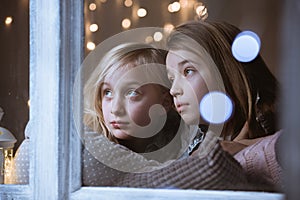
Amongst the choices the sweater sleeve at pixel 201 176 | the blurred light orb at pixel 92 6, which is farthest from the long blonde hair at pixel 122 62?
the sweater sleeve at pixel 201 176

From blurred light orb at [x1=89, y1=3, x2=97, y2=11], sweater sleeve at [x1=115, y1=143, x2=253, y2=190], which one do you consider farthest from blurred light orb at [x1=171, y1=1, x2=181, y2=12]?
sweater sleeve at [x1=115, y1=143, x2=253, y2=190]

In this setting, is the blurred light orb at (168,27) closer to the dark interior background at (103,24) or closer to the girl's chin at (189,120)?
the dark interior background at (103,24)

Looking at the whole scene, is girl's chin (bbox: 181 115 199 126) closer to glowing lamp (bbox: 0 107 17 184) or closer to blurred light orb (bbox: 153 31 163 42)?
blurred light orb (bbox: 153 31 163 42)

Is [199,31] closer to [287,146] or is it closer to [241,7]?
[241,7]

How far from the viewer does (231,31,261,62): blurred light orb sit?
1.03 metres

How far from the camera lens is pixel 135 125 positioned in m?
1.07

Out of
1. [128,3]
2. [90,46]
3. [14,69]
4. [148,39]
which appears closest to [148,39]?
[148,39]

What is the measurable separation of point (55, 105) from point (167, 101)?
0.33 m

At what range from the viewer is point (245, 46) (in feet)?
3.44

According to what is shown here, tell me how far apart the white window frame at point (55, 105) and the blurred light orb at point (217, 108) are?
0.33 meters

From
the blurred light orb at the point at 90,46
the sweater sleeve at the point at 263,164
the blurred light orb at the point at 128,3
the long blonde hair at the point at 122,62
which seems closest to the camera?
the sweater sleeve at the point at 263,164

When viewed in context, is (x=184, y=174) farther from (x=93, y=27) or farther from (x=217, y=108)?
(x=93, y=27)

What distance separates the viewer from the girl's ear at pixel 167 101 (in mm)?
1061

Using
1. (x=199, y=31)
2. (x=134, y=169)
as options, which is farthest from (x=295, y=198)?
(x=199, y=31)
